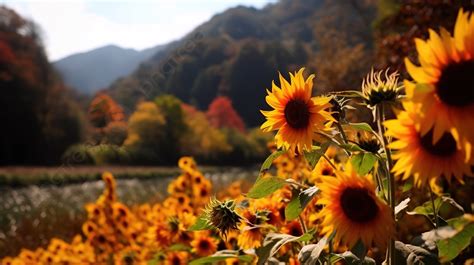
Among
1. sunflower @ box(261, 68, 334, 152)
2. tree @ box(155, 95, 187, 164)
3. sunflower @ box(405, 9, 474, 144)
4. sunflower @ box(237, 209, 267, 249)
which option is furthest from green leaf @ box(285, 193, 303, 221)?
tree @ box(155, 95, 187, 164)

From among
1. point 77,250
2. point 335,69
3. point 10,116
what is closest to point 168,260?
point 77,250

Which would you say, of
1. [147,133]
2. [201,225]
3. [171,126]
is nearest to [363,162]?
[201,225]

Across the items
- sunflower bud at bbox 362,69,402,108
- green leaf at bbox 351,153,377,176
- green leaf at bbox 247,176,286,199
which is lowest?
green leaf at bbox 247,176,286,199

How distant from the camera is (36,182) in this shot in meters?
13.9

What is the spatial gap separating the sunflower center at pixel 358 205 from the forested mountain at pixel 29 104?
2129 cm

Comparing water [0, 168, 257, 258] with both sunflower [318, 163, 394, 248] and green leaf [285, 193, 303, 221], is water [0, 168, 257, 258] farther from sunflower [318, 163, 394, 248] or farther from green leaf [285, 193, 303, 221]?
sunflower [318, 163, 394, 248]

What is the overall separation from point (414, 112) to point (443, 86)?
6cm

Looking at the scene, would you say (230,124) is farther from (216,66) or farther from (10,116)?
(10,116)

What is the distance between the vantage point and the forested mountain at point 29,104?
20.4 meters

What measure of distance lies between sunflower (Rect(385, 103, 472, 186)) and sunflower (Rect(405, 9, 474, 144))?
0.05 meters

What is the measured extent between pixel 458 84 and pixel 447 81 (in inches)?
0.7

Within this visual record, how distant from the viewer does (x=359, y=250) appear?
103 cm

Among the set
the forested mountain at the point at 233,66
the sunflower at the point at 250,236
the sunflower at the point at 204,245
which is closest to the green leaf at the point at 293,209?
the sunflower at the point at 250,236

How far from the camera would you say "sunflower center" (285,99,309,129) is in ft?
3.89
